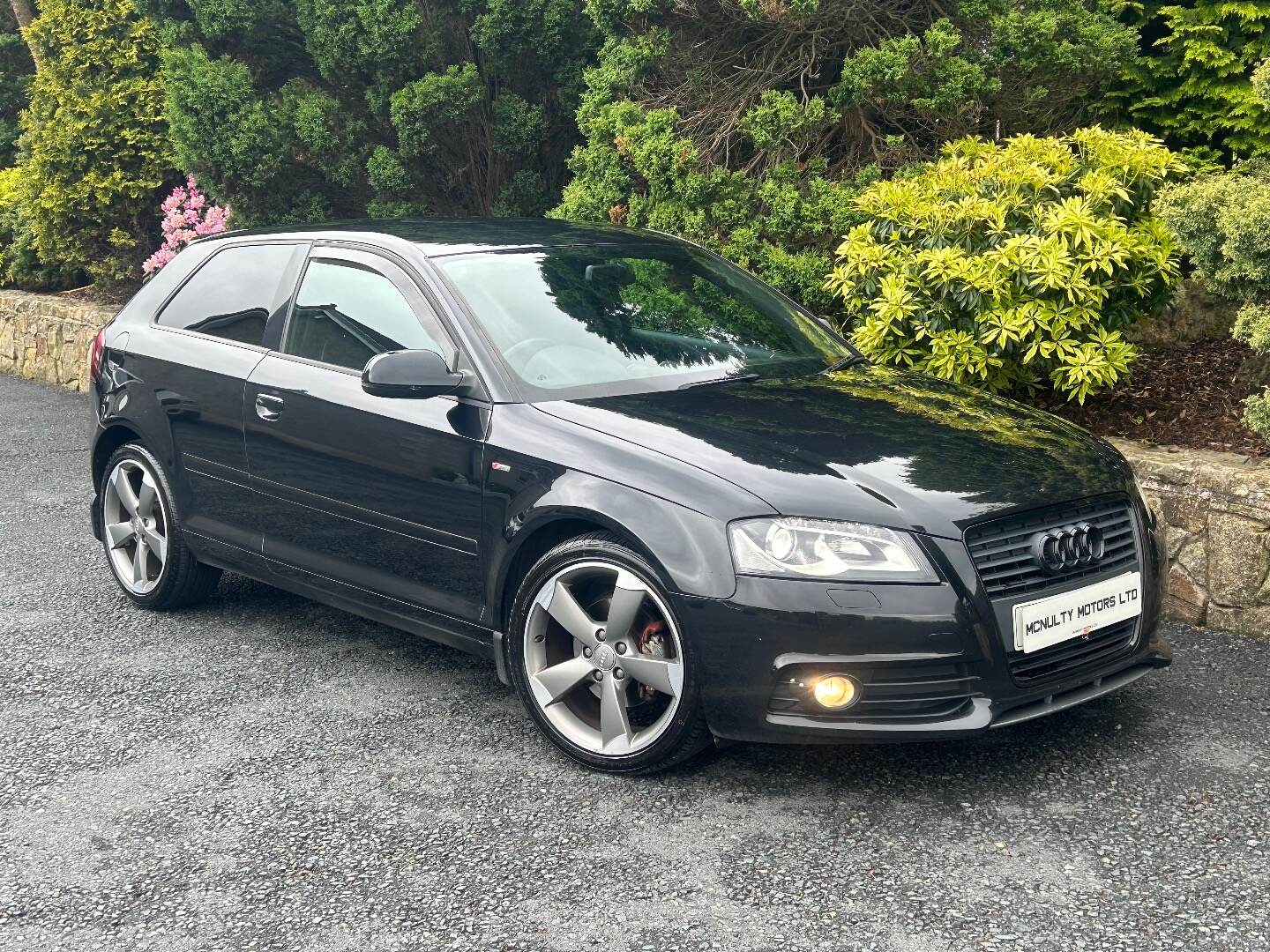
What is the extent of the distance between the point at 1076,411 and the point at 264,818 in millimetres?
4447

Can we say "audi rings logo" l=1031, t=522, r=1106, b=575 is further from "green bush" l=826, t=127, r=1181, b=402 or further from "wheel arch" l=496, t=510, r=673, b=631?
"green bush" l=826, t=127, r=1181, b=402

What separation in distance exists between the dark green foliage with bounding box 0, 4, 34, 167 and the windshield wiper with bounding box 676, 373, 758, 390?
50.7ft

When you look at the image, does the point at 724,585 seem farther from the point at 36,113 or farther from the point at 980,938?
the point at 36,113

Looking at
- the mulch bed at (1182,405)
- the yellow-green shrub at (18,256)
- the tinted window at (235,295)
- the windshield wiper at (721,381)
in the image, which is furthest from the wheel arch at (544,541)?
the yellow-green shrub at (18,256)

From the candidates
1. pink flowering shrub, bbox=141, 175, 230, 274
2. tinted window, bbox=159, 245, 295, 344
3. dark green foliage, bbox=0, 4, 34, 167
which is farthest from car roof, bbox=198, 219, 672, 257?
dark green foliage, bbox=0, 4, 34, 167

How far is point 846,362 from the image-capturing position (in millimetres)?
5129

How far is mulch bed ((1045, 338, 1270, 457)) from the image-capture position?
6.13 meters

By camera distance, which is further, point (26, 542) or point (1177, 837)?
point (26, 542)

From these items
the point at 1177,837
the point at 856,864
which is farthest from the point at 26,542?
the point at 1177,837

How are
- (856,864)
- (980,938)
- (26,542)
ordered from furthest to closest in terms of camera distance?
1. (26,542)
2. (856,864)
3. (980,938)

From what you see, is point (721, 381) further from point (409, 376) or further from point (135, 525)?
point (135, 525)

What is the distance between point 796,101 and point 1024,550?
15.5 ft

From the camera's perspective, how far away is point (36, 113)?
13.2m

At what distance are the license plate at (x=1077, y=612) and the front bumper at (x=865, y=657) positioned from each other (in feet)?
0.29
